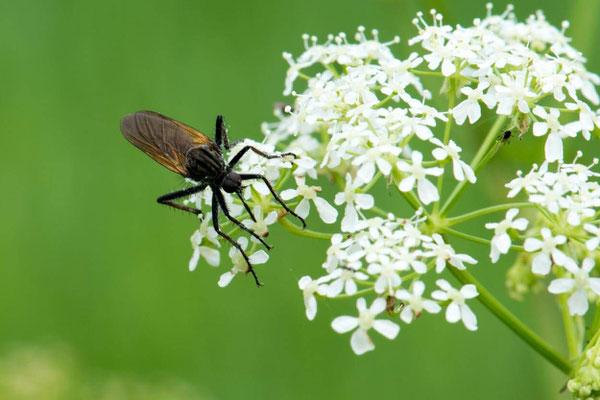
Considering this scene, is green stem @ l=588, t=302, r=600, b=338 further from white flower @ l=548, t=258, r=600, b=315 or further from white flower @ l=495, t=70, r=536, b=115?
white flower @ l=495, t=70, r=536, b=115

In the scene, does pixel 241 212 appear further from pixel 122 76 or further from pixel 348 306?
pixel 122 76

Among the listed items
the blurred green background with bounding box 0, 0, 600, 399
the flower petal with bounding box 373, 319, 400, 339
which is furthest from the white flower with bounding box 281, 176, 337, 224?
the blurred green background with bounding box 0, 0, 600, 399

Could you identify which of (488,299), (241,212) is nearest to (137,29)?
(241,212)

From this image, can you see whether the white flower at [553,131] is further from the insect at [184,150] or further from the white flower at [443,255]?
the insect at [184,150]

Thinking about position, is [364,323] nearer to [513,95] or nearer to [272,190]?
[272,190]

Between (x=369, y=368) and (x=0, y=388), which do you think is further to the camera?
(x=369, y=368)
